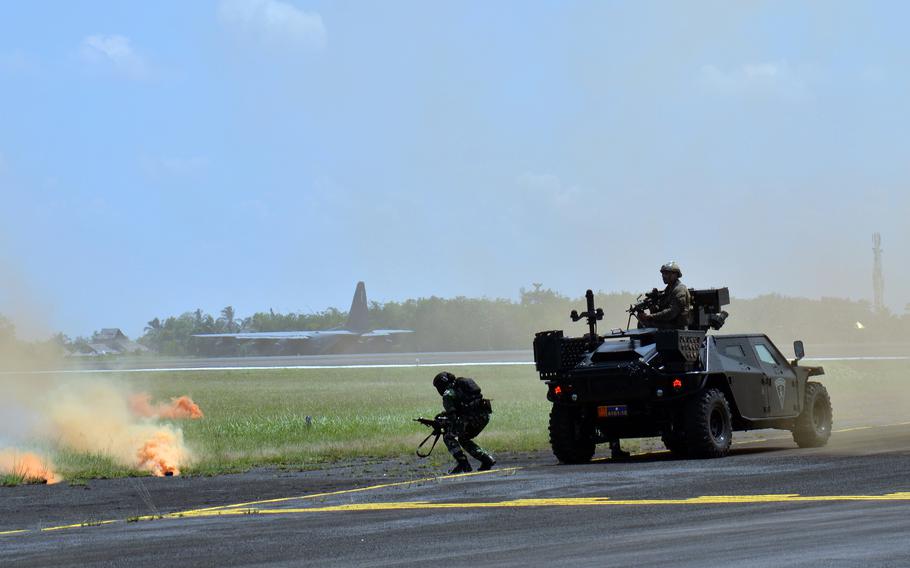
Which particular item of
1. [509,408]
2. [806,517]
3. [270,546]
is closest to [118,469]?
[270,546]

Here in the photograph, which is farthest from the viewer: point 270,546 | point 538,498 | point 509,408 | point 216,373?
point 216,373

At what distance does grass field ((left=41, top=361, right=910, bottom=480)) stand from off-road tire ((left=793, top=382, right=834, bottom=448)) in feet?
16.9

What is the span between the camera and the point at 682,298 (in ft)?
70.5

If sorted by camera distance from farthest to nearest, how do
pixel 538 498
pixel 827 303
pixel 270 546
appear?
pixel 827 303 < pixel 538 498 < pixel 270 546

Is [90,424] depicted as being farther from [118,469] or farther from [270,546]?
[270,546]

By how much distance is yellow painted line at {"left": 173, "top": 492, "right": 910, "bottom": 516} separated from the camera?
14344 millimetres

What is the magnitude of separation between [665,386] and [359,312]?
10524 centimetres

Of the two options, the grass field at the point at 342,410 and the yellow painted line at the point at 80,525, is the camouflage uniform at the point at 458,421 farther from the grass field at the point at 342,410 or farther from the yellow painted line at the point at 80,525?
the yellow painted line at the point at 80,525

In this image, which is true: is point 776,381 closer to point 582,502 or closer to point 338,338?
point 582,502

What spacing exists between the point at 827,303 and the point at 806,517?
9448 centimetres

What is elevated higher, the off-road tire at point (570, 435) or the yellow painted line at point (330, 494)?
the off-road tire at point (570, 435)

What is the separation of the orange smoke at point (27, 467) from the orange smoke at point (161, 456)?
5.10 ft

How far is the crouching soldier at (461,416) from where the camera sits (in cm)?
1964

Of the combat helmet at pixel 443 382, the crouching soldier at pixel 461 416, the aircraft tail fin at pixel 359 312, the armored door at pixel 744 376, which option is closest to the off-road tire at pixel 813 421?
the armored door at pixel 744 376
